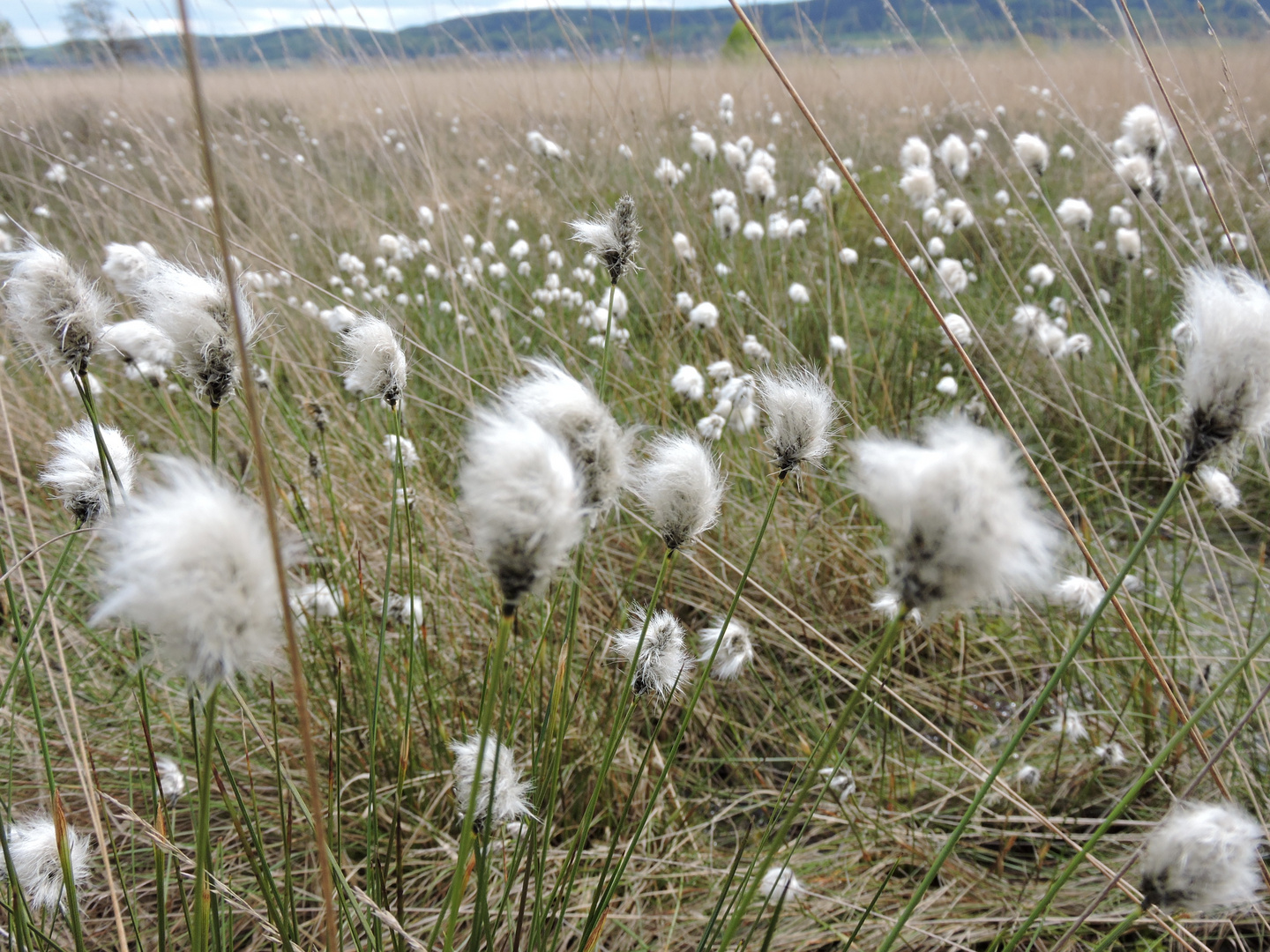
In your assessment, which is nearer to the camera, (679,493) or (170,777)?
(679,493)

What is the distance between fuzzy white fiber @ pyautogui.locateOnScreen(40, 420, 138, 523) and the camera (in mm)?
959

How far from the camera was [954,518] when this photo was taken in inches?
19.6

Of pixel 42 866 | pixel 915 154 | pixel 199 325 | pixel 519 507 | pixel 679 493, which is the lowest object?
pixel 42 866

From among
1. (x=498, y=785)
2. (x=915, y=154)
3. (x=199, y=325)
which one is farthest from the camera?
(x=915, y=154)

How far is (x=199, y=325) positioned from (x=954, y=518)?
30.4 inches

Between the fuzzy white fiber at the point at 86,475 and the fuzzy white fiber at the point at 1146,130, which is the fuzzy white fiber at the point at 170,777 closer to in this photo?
the fuzzy white fiber at the point at 86,475

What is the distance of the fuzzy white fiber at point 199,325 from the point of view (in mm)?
783

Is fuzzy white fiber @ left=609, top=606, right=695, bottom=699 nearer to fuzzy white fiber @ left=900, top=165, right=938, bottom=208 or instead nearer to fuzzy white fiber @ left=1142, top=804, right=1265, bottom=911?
fuzzy white fiber @ left=1142, top=804, right=1265, bottom=911

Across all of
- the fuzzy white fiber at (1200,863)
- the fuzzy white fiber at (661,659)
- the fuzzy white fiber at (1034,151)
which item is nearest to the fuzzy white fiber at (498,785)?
the fuzzy white fiber at (661,659)

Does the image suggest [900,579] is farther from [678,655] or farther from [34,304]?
[34,304]

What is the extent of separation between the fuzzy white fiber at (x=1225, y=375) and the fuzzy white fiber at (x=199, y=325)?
95 cm

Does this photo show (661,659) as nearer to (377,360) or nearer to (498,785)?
(498,785)

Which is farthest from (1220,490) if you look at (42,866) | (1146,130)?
(42,866)

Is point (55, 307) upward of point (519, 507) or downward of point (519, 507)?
upward
